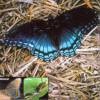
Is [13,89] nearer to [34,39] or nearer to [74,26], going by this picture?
[34,39]

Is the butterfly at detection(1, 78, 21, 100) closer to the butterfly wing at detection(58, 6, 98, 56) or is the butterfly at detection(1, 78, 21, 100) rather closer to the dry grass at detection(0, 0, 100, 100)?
the dry grass at detection(0, 0, 100, 100)

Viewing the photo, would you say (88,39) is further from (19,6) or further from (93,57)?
(19,6)

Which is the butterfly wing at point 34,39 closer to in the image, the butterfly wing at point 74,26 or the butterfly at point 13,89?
the butterfly wing at point 74,26

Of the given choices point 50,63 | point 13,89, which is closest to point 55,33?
point 50,63

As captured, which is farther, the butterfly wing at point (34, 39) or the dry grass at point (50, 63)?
the dry grass at point (50, 63)

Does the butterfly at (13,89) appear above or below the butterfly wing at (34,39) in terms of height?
below

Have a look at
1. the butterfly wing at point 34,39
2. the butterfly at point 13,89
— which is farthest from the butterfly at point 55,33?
the butterfly at point 13,89
